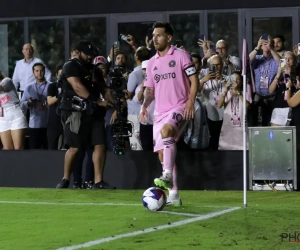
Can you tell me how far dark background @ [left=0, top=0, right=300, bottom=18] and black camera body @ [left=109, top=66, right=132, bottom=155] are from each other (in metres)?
4.72

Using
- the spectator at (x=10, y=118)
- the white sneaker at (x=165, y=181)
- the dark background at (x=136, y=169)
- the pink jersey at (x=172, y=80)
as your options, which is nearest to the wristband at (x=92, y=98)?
the dark background at (x=136, y=169)

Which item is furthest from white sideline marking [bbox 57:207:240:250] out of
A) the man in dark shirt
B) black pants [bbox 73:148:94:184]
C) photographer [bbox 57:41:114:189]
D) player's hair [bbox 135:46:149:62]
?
the man in dark shirt

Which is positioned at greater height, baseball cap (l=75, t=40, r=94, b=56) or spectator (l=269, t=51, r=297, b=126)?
baseball cap (l=75, t=40, r=94, b=56)

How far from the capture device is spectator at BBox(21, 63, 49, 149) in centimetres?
1627

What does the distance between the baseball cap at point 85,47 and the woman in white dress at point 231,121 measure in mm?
2188

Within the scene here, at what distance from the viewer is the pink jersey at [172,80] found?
451 inches

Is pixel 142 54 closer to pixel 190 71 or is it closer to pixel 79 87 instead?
pixel 79 87

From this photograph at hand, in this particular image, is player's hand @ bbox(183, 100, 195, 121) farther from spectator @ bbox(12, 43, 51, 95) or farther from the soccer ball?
spectator @ bbox(12, 43, 51, 95)

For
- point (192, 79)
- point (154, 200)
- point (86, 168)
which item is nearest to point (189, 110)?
point (192, 79)

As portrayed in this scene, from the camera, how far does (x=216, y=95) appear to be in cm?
1485

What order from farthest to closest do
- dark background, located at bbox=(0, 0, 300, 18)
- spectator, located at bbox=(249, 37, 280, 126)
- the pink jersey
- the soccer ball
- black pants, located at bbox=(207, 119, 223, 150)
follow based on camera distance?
1. dark background, located at bbox=(0, 0, 300, 18)
2. spectator, located at bbox=(249, 37, 280, 126)
3. black pants, located at bbox=(207, 119, 223, 150)
4. the pink jersey
5. the soccer ball

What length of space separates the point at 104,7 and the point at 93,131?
18.9 ft

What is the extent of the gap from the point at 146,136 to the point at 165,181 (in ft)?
12.3

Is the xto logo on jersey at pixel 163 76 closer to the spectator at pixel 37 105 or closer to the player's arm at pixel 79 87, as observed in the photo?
the player's arm at pixel 79 87
